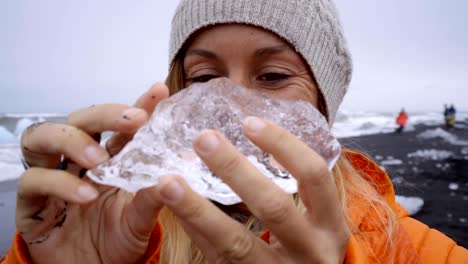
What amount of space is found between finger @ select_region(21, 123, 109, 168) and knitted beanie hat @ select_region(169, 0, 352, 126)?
3.88 feet

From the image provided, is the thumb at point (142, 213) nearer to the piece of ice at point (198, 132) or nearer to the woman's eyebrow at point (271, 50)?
the piece of ice at point (198, 132)

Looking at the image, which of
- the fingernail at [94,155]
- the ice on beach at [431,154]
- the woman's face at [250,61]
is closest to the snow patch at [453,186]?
the ice on beach at [431,154]

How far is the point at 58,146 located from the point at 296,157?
2.59 ft

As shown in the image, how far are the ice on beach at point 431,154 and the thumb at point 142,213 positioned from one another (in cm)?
1194

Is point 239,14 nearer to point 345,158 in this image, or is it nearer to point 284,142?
point 284,142

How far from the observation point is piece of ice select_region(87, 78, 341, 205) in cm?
110

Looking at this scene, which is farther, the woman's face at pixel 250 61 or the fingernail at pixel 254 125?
the woman's face at pixel 250 61

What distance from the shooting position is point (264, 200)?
1.01 meters

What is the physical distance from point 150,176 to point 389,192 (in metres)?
1.86

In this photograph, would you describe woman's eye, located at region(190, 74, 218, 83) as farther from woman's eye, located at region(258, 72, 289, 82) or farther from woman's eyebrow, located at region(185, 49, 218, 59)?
woman's eye, located at region(258, 72, 289, 82)

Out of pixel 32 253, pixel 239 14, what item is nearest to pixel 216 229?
pixel 32 253

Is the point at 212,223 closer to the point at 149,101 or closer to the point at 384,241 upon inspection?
the point at 149,101

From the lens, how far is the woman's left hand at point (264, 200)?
973 millimetres

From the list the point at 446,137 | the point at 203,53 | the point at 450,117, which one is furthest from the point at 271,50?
the point at 450,117
